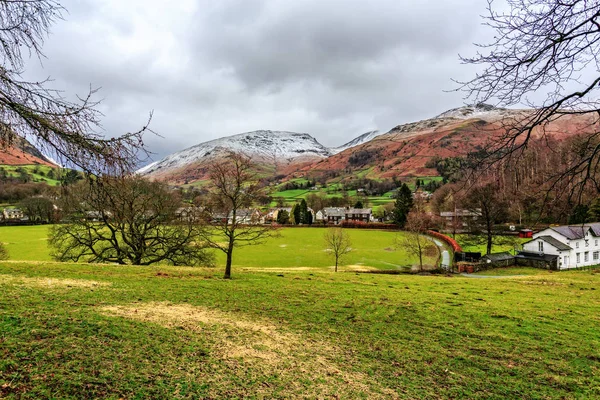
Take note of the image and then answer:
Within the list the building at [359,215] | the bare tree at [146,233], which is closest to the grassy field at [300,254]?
the bare tree at [146,233]

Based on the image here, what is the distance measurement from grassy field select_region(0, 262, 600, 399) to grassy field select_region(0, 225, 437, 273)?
74.5 ft

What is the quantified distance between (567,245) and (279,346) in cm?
4894

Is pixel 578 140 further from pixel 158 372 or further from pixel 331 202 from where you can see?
pixel 331 202

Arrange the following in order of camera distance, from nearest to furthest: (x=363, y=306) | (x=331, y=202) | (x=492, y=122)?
(x=492, y=122) → (x=363, y=306) → (x=331, y=202)

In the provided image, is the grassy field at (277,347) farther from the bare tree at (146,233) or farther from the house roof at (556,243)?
the house roof at (556,243)

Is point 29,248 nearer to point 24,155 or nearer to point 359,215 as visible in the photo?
point 24,155

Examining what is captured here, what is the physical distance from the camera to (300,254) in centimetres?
4772

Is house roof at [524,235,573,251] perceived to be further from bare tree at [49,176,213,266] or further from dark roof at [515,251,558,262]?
bare tree at [49,176,213,266]

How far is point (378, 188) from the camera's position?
494ft

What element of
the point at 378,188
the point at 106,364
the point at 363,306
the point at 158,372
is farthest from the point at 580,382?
the point at 378,188

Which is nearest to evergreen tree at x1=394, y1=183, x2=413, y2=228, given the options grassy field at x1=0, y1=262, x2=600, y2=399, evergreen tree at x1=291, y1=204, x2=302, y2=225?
evergreen tree at x1=291, y1=204, x2=302, y2=225

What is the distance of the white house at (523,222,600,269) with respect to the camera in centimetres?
4031

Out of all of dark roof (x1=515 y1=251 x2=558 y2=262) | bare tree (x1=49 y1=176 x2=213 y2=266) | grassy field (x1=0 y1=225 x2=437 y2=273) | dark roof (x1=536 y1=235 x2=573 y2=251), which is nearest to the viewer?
bare tree (x1=49 y1=176 x2=213 y2=266)

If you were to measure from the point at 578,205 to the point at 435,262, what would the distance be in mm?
39649
